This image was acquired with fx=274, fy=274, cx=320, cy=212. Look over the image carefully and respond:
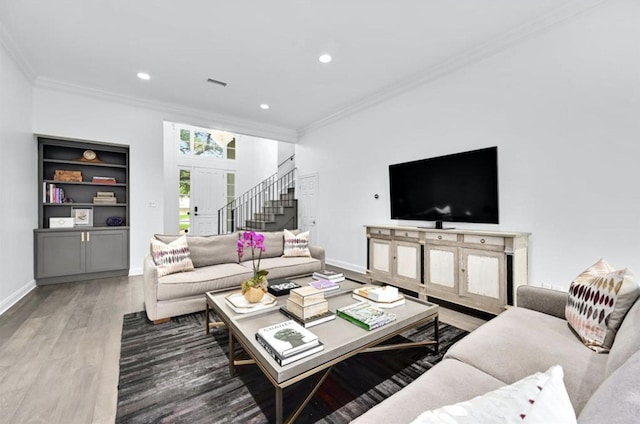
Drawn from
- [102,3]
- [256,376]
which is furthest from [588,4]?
[102,3]

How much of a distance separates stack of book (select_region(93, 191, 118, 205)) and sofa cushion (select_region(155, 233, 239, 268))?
6.75 ft

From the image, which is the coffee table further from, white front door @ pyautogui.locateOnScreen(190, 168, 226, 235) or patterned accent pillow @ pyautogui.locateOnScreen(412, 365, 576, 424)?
white front door @ pyautogui.locateOnScreen(190, 168, 226, 235)

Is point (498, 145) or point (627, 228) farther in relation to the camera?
point (498, 145)

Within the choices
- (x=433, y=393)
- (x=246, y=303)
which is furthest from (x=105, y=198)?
(x=433, y=393)

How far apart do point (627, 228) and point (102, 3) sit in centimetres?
515

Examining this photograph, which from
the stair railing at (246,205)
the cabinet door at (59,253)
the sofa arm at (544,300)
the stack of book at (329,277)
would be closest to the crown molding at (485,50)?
the sofa arm at (544,300)

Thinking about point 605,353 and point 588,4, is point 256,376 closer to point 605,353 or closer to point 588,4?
point 605,353

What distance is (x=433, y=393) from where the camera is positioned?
107 centimetres

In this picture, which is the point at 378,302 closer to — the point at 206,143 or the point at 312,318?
the point at 312,318

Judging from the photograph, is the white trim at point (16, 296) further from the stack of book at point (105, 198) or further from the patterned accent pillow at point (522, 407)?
the patterned accent pillow at point (522, 407)

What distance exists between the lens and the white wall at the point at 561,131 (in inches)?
93.7

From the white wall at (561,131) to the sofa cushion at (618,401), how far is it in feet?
8.42

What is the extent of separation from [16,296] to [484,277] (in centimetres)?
549

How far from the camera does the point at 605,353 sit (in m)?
1.34
